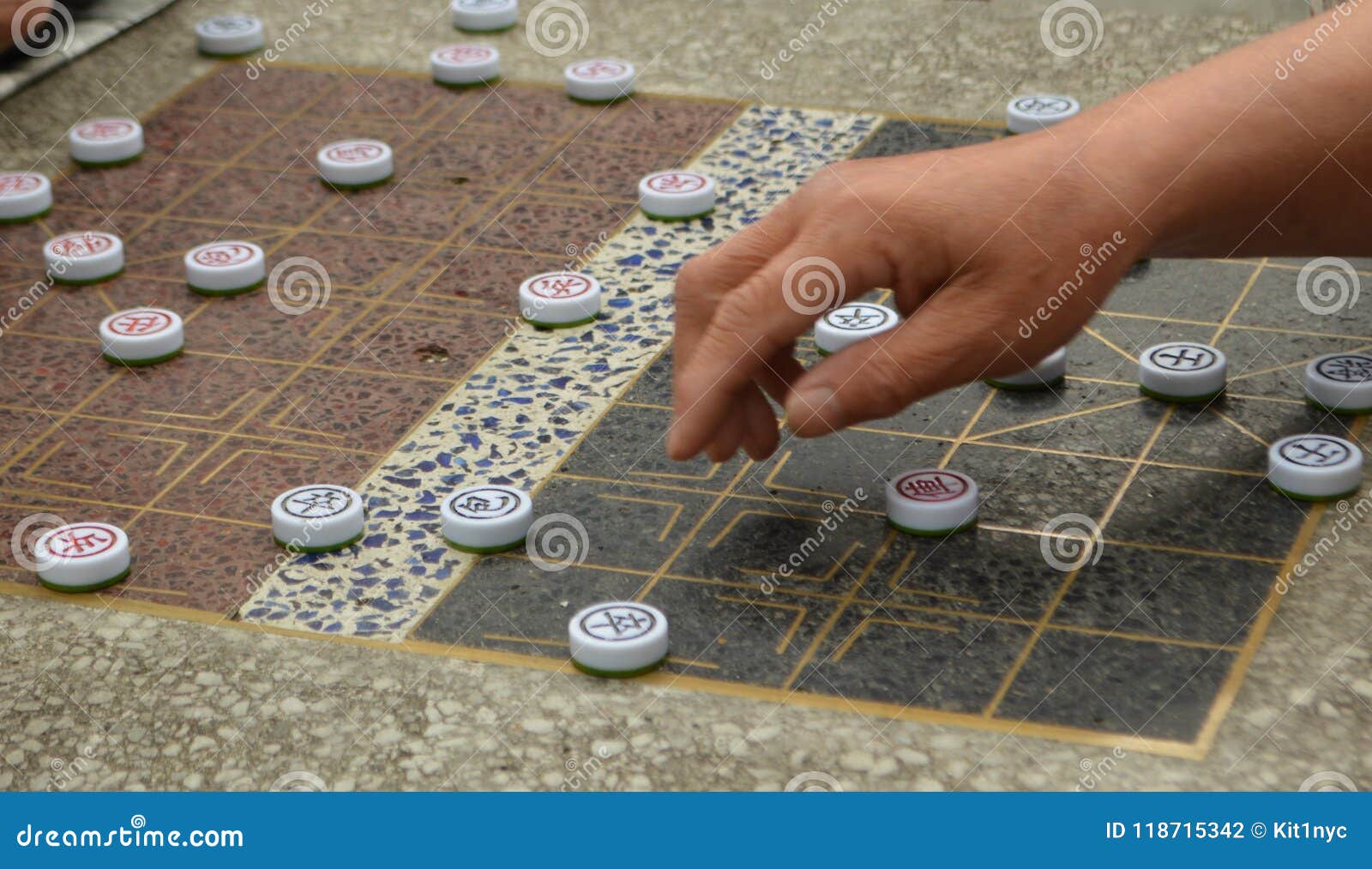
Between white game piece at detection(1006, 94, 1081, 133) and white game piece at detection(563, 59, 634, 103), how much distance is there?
73 cm

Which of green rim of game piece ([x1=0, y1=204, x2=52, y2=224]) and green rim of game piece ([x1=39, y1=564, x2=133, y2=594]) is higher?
green rim of game piece ([x1=39, y1=564, x2=133, y2=594])

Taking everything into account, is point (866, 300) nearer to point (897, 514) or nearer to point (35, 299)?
point (897, 514)

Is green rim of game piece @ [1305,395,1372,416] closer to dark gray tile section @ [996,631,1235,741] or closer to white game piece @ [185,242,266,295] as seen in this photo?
dark gray tile section @ [996,631,1235,741]

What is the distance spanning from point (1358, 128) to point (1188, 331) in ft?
1.79

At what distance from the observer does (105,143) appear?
3.18 metres

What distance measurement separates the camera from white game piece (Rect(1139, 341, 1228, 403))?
90.7 inches

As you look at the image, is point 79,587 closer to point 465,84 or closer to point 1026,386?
point 1026,386

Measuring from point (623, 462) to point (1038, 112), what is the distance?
4.44 feet

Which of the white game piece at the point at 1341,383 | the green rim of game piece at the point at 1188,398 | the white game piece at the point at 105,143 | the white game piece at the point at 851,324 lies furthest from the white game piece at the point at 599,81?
the white game piece at the point at 1341,383

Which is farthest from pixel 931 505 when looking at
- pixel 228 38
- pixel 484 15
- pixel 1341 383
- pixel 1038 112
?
pixel 228 38

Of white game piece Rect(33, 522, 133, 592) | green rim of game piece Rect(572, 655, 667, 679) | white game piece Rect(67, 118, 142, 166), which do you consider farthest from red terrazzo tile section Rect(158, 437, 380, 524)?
white game piece Rect(67, 118, 142, 166)

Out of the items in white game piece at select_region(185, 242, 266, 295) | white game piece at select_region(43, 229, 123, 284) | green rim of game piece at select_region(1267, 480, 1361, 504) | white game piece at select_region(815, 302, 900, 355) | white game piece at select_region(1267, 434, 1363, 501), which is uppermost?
white game piece at select_region(1267, 434, 1363, 501)

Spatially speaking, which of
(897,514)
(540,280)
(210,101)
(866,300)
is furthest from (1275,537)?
(210,101)

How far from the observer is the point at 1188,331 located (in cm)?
249
